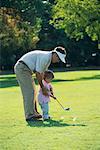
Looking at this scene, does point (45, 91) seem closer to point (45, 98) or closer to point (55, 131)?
point (45, 98)

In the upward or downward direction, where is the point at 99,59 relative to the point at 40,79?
downward

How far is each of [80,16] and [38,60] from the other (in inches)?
1528

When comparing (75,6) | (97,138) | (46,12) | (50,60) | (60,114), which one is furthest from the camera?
(46,12)

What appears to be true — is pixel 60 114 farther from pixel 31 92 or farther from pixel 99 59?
pixel 99 59

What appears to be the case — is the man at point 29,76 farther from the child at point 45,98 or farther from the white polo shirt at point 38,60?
the child at point 45,98

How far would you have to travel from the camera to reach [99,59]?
242 feet

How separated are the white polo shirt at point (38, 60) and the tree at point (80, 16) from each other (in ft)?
123

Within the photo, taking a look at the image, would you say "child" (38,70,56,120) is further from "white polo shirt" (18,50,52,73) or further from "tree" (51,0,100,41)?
"tree" (51,0,100,41)

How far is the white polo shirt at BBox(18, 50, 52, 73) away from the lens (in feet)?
37.7

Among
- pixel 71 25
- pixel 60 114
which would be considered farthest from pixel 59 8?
pixel 60 114

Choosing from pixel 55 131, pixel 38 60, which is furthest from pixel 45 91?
pixel 55 131

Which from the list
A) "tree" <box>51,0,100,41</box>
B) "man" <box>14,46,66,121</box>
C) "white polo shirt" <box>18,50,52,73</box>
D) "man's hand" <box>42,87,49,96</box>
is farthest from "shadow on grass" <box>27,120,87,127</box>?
"tree" <box>51,0,100,41</box>

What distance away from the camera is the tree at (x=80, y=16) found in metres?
49.3

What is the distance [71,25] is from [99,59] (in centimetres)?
2260
